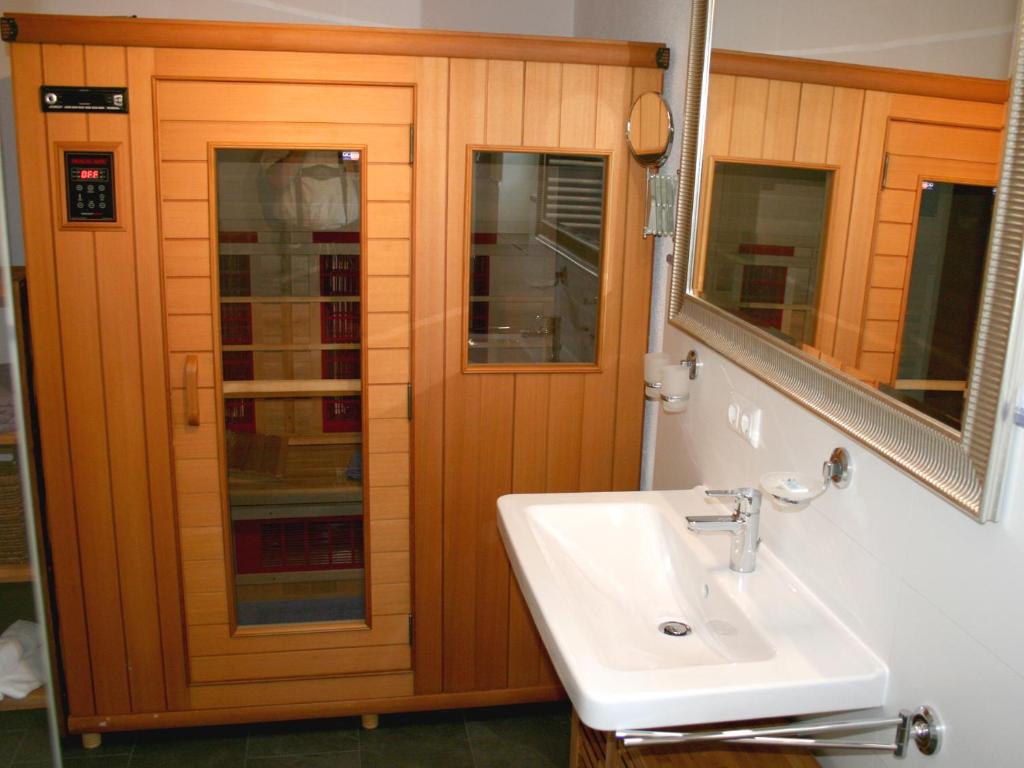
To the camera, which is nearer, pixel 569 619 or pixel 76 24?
pixel 569 619

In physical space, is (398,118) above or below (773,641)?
above

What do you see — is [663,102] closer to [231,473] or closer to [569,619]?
[569,619]

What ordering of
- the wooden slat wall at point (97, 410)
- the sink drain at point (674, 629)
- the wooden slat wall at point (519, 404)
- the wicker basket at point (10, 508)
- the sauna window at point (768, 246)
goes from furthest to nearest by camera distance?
the wooden slat wall at point (519, 404), the wooden slat wall at point (97, 410), the wicker basket at point (10, 508), the sink drain at point (674, 629), the sauna window at point (768, 246)

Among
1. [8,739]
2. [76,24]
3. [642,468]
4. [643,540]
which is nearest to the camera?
[8,739]

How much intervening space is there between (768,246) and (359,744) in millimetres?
1802

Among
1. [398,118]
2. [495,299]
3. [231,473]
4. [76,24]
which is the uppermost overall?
[76,24]

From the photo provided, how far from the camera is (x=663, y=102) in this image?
90.5 inches

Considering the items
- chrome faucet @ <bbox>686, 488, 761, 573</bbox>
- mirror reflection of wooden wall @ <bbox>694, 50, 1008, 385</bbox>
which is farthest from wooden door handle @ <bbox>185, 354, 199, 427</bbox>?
mirror reflection of wooden wall @ <bbox>694, 50, 1008, 385</bbox>

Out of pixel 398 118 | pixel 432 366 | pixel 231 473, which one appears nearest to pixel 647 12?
pixel 398 118

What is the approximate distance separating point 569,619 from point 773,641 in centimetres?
33

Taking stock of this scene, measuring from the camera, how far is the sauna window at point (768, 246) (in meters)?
1.70

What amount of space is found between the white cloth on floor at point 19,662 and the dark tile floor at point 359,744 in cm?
141

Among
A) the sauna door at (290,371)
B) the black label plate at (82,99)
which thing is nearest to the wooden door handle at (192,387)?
the sauna door at (290,371)

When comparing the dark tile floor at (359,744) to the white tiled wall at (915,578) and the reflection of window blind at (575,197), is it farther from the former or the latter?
the reflection of window blind at (575,197)
